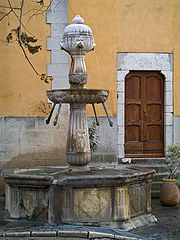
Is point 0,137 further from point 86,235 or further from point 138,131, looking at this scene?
point 86,235

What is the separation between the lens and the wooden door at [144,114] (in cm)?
854

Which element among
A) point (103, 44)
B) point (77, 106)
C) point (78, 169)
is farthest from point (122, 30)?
point (78, 169)

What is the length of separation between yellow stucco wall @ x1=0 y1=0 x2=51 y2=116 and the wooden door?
69.3 inches

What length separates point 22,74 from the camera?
7852 mm

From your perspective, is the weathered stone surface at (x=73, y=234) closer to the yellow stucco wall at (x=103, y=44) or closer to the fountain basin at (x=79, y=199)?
the fountain basin at (x=79, y=199)

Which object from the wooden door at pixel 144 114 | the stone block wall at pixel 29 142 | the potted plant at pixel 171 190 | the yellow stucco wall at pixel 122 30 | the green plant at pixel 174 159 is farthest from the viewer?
the wooden door at pixel 144 114

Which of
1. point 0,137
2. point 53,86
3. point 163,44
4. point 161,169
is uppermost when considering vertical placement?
point 163,44

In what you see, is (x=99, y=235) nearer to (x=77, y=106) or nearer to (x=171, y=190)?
(x=77, y=106)

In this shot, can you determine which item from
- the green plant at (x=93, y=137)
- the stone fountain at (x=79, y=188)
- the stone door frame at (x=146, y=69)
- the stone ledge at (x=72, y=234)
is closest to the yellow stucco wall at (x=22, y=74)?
the green plant at (x=93, y=137)

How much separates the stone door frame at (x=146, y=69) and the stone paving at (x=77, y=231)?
8.80 feet

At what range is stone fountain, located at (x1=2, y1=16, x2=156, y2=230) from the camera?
5293 millimetres

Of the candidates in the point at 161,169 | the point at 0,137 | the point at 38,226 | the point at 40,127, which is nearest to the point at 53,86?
A: the point at 40,127

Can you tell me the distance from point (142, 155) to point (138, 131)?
50cm

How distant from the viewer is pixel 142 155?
28.2 ft
